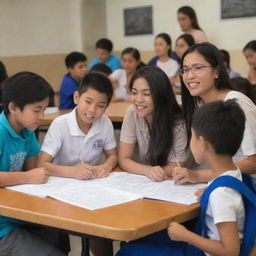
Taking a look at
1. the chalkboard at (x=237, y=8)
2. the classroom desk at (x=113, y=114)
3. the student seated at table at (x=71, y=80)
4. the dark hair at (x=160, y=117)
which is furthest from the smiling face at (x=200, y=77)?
the chalkboard at (x=237, y=8)

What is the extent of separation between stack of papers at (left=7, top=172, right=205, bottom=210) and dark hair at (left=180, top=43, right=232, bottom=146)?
0.45 meters

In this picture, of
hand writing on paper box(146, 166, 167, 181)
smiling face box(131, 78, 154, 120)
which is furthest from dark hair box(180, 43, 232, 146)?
hand writing on paper box(146, 166, 167, 181)

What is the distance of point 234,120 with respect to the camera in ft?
5.34

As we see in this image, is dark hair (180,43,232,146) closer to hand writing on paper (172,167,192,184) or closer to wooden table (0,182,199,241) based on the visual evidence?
hand writing on paper (172,167,192,184)

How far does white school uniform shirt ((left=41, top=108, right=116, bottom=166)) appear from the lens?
2.36m

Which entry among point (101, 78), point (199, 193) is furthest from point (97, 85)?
point (199, 193)

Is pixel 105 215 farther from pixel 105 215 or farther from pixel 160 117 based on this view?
pixel 160 117

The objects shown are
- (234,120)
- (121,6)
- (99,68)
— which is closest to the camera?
(234,120)

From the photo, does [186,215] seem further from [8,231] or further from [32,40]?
[32,40]

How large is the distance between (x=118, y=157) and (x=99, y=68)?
9.11ft

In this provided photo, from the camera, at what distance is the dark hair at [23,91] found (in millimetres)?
2092

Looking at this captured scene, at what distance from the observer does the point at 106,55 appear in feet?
21.9

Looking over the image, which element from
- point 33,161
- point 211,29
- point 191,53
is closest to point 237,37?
point 211,29

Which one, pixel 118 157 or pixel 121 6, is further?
pixel 121 6
